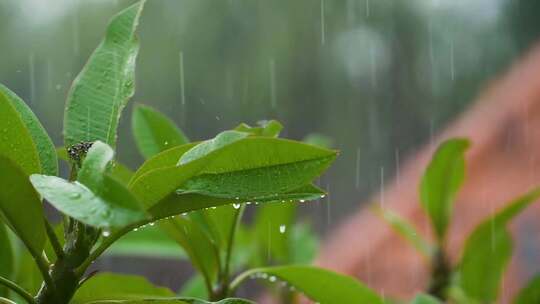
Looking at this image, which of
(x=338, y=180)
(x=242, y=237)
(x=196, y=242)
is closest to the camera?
(x=196, y=242)

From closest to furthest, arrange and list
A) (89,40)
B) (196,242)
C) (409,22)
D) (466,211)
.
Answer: (196,242), (466,211), (89,40), (409,22)

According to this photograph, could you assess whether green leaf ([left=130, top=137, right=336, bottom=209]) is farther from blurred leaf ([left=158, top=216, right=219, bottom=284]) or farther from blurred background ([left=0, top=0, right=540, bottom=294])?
blurred background ([left=0, top=0, right=540, bottom=294])

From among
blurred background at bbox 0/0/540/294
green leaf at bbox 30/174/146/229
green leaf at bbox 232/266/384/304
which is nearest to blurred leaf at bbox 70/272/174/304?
green leaf at bbox 232/266/384/304

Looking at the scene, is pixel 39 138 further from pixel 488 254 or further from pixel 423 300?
pixel 488 254

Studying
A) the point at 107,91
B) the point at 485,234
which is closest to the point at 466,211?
the point at 485,234

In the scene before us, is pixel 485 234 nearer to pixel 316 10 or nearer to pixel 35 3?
pixel 35 3

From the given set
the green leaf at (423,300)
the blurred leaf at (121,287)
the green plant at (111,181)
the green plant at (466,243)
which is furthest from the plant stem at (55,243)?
the green plant at (466,243)

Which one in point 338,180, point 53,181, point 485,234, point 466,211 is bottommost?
point 338,180
